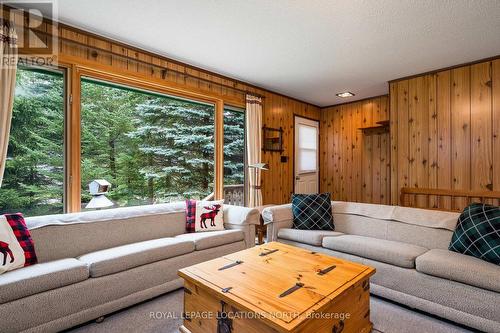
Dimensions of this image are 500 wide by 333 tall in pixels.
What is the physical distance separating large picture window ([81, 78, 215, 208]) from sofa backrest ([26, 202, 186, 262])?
546 mm

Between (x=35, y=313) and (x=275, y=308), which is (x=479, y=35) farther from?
(x=35, y=313)

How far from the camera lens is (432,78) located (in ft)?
12.2

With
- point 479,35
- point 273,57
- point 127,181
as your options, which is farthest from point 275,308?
point 479,35

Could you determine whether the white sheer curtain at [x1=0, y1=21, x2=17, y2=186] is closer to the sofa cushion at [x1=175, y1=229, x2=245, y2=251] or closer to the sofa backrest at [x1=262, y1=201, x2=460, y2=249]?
the sofa cushion at [x1=175, y1=229, x2=245, y2=251]

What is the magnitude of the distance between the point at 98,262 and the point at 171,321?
724 mm

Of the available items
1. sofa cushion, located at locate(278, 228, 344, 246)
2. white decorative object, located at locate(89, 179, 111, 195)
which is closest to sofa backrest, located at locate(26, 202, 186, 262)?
white decorative object, located at locate(89, 179, 111, 195)

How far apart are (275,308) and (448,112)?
3.79 metres

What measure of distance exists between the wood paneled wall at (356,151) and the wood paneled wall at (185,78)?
554mm

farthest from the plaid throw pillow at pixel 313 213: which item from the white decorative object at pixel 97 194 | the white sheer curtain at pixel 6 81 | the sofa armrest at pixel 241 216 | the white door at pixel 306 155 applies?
the white sheer curtain at pixel 6 81

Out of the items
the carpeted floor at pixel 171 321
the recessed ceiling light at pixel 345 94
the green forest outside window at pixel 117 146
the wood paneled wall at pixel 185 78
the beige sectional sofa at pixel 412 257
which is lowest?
the carpeted floor at pixel 171 321

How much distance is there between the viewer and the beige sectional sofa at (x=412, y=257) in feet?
6.09

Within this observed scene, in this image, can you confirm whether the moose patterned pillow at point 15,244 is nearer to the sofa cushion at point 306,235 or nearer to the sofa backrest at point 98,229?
the sofa backrest at point 98,229

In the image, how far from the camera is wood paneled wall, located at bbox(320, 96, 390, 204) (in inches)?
193
